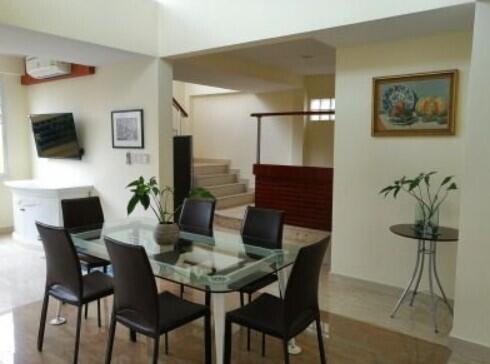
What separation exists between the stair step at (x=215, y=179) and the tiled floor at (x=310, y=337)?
9.56 feet

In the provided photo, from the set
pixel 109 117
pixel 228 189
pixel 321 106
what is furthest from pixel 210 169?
pixel 109 117

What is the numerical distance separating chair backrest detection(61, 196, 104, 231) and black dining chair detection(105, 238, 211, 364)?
1.30m

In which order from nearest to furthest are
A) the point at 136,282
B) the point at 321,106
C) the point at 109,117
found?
the point at 136,282, the point at 109,117, the point at 321,106

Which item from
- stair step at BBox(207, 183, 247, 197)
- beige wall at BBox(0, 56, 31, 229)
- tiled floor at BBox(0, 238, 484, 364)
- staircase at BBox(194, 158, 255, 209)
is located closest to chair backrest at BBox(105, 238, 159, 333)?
tiled floor at BBox(0, 238, 484, 364)

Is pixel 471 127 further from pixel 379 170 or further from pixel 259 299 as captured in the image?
pixel 259 299

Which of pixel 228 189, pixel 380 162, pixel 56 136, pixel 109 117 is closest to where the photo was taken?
pixel 380 162

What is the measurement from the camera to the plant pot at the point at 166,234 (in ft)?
9.38

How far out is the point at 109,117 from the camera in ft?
15.2

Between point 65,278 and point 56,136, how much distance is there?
10.5 ft

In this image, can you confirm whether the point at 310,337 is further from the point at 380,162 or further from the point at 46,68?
the point at 46,68

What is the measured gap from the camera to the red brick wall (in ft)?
15.6

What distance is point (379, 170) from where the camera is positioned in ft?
11.7

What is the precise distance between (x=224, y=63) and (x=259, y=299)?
137 inches

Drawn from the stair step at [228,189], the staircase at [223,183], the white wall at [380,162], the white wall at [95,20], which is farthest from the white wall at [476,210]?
the stair step at [228,189]
